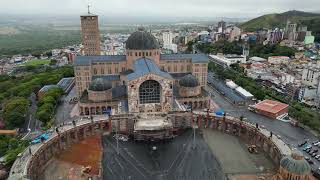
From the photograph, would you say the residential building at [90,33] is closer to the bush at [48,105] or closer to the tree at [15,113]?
the bush at [48,105]

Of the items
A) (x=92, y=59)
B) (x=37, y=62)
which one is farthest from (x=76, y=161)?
(x=37, y=62)

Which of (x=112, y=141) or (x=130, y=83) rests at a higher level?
(x=130, y=83)

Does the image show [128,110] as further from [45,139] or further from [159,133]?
[45,139]

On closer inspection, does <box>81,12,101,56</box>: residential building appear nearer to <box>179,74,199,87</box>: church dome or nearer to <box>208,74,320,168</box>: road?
<box>179,74,199,87</box>: church dome

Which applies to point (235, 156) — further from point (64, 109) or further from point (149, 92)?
point (64, 109)

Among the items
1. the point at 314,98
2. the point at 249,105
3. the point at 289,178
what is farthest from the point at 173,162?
the point at 314,98

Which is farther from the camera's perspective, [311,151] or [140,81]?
[140,81]
